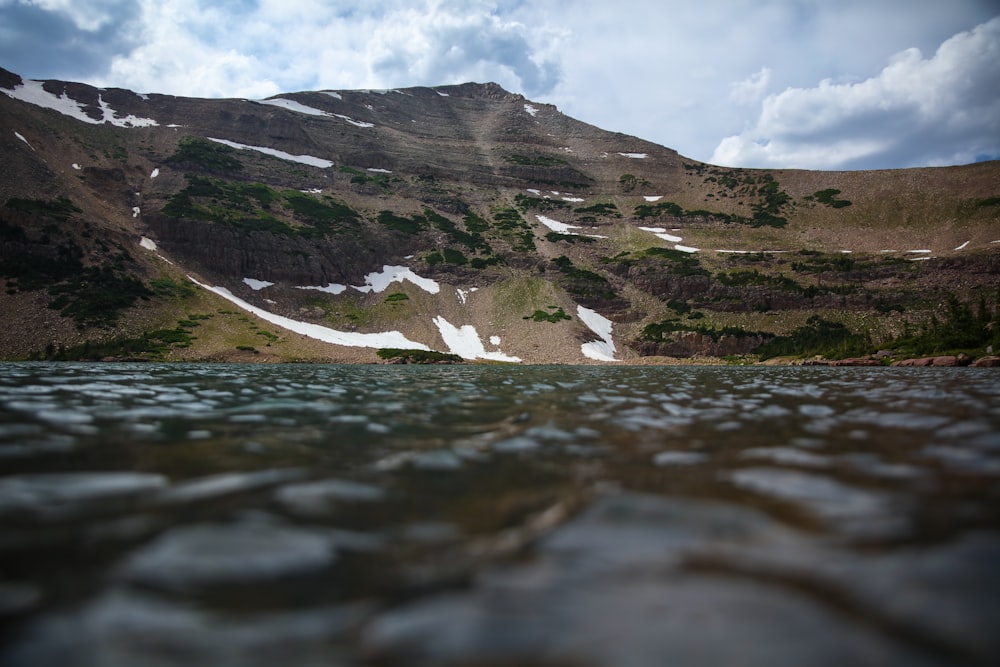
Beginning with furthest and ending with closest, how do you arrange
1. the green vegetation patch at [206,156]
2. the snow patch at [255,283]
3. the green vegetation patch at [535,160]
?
1. the green vegetation patch at [535,160]
2. the green vegetation patch at [206,156]
3. the snow patch at [255,283]

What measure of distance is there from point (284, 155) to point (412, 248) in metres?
56.0

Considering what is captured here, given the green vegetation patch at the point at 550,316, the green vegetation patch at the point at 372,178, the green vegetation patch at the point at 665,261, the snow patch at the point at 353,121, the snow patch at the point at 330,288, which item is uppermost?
the snow patch at the point at 353,121

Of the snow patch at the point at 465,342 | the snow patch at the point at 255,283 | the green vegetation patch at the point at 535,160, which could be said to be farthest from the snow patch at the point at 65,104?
the green vegetation patch at the point at 535,160

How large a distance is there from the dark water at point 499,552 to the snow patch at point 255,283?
10371 centimetres

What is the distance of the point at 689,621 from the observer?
2328 millimetres

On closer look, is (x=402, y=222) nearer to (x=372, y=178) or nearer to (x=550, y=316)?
(x=372, y=178)

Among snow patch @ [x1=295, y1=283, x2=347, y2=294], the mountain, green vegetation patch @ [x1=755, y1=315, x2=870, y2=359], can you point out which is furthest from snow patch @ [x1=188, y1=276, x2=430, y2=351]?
green vegetation patch @ [x1=755, y1=315, x2=870, y2=359]

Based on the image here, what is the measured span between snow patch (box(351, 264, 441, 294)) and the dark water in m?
108

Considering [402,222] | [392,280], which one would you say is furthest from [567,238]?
[392,280]

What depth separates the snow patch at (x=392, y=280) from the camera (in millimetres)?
112562

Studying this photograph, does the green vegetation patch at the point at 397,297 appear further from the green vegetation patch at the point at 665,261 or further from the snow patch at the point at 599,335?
the green vegetation patch at the point at 665,261

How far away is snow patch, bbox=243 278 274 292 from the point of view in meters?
101

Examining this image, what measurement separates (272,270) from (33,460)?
109408 mm

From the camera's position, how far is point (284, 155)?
146750 mm
